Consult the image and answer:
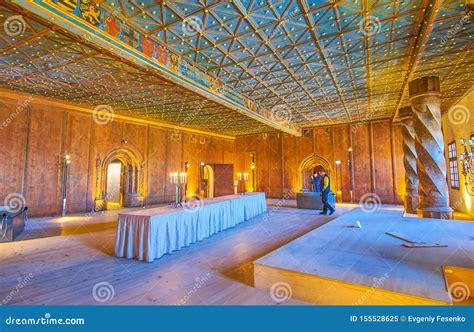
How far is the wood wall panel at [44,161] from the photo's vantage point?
9125mm

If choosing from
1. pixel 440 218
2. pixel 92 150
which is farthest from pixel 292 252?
pixel 92 150

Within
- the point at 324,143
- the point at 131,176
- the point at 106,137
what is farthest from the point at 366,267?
the point at 324,143

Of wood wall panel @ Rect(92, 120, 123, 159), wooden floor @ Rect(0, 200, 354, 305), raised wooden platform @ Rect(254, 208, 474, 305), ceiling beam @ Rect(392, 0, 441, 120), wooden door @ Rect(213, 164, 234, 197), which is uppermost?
ceiling beam @ Rect(392, 0, 441, 120)

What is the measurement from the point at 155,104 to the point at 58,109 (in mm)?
3966

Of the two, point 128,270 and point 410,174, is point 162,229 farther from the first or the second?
point 410,174

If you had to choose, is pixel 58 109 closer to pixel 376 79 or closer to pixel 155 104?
pixel 155 104

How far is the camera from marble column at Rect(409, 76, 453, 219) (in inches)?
258

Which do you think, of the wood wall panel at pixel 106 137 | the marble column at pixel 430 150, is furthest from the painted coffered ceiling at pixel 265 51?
the wood wall panel at pixel 106 137

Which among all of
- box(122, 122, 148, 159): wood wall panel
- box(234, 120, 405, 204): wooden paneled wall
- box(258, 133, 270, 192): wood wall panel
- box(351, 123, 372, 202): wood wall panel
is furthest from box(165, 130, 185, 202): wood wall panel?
box(351, 123, 372, 202): wood wall panel

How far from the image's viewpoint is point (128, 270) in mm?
4230

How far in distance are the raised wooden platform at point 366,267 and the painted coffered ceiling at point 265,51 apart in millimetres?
4129

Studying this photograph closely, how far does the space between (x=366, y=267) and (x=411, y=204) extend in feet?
24.5

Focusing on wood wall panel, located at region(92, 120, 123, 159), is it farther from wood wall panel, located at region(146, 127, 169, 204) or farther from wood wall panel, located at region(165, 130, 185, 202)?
wood wall panel, located at region(165, 130, 185, 202)

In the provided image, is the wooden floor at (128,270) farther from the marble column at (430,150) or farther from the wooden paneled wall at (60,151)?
the marble column at (430,150)
